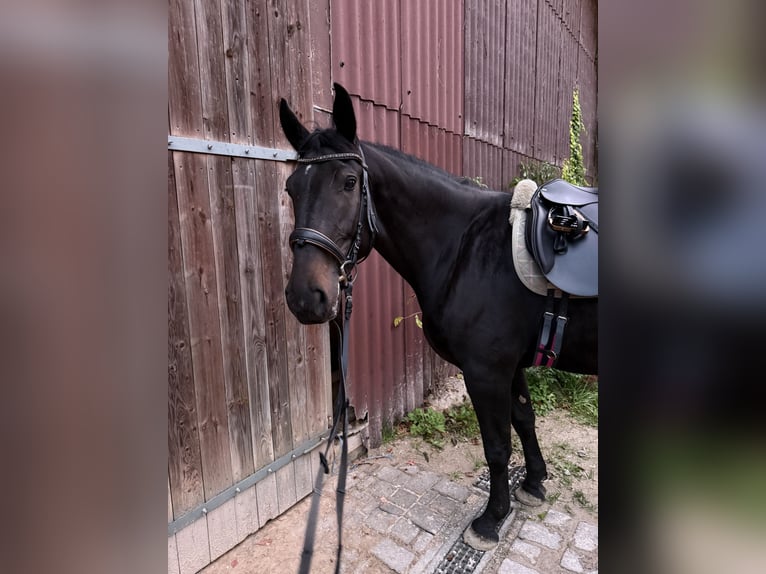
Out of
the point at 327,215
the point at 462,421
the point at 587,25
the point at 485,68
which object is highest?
the point at 587,25

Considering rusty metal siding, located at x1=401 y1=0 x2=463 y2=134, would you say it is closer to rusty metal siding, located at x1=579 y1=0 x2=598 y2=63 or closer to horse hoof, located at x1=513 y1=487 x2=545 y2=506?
horse hoof, located at x1=513 y1=487 x2=545 y2=506

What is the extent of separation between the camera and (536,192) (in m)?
2.21

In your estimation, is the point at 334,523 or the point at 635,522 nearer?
the point at 635,522

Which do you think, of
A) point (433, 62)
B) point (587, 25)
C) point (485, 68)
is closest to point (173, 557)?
point (433, 62)

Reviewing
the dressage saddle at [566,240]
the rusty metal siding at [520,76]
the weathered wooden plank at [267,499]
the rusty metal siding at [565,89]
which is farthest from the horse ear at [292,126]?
the rusty metal siding at [565,89]

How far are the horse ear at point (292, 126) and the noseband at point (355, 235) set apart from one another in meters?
0.29

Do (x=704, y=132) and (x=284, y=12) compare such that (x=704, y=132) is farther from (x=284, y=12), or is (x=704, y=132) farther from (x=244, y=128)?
(x=284, y=12)

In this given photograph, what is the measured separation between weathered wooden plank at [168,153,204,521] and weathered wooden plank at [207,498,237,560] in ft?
0.61

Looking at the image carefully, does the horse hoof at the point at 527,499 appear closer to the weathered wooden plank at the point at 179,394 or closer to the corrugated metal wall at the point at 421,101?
the corrugated metal wall at the point at 421,101

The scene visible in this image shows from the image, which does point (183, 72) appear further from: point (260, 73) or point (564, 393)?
point (564, 393)

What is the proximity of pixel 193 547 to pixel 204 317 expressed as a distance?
1.24 m

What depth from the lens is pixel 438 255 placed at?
241 centimetres

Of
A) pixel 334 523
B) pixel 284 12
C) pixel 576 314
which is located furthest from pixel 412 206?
pixel 334 523

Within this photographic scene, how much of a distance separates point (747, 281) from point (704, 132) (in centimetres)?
10
